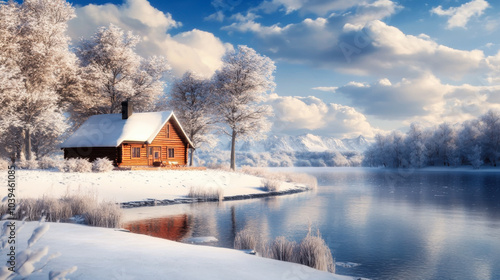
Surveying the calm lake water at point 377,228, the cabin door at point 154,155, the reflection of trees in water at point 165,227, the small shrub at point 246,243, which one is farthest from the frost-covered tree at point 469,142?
the small shrub at point 246,243

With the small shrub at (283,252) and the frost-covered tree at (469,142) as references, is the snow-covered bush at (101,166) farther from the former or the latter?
the frost-covered tree at (469,142)

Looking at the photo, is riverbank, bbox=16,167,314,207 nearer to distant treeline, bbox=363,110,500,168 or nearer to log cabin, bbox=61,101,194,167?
log cabin, bbox=61,101,194,167

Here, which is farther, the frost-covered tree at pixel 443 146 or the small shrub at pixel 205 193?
the frost-covered tree at pixel 443 146

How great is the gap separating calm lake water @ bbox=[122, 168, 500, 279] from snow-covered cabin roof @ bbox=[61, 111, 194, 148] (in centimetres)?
1711

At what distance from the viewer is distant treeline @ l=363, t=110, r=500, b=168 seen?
257 ft

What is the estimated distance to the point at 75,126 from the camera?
48625 millimetres

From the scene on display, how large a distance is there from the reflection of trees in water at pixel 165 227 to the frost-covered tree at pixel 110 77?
30.4 meters

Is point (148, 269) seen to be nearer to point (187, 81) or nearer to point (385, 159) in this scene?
point (187, 81)

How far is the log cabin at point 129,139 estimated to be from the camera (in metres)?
37.9

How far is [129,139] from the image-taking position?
37.4 meters

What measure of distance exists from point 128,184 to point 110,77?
76.2 ft

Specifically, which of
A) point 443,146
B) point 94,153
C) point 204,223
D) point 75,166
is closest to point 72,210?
point 204,223

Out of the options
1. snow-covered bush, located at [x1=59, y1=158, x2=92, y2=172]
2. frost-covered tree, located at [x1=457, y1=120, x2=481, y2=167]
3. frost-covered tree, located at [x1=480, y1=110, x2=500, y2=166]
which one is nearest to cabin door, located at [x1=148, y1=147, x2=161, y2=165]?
snow-covered bush, located at [x1=59, y1=158, x2=92, y2=172]

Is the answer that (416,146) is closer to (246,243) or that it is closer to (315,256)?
(246,243)
